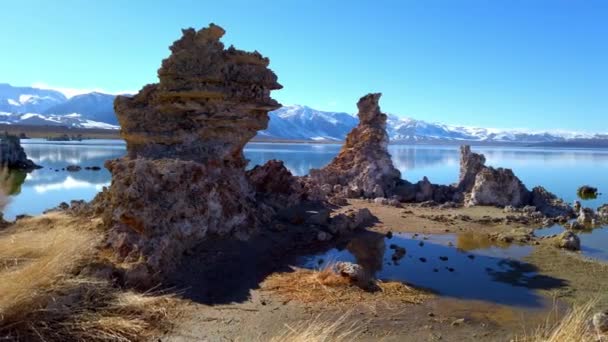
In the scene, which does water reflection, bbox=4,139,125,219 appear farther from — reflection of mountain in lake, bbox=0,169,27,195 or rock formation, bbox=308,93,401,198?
rock formation, bbox=308,93,401,198

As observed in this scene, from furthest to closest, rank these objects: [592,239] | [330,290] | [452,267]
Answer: [592,239] → [452,267] → [330,290]

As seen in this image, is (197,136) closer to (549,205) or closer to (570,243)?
(570,243)

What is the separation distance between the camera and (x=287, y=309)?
7.86 metres

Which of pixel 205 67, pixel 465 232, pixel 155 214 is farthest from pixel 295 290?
pixel 465 232

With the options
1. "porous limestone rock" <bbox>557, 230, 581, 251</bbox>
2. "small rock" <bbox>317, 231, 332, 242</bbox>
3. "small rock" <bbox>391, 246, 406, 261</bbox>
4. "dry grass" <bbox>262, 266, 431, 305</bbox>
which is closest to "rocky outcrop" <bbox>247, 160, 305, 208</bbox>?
Answer: "small rock" <bbox>317, 231, 332, 242</bbox>

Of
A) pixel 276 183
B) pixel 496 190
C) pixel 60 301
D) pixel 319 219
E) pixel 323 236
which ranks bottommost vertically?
pixel 323 236

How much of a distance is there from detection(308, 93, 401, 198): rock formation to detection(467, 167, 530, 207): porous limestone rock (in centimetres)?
364

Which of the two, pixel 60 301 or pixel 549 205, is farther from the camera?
pixel 549 205

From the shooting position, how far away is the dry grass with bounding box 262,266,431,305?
27.4 feet

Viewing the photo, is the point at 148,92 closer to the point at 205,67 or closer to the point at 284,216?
the point at 205,67

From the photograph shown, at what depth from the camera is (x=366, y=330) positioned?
709 centimetres

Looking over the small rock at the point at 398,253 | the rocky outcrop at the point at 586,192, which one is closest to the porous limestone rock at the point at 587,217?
the small rock at the point at 398,253

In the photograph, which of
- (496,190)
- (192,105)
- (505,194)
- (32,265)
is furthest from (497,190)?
(32,265)

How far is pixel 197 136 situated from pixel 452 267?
6.72 m
